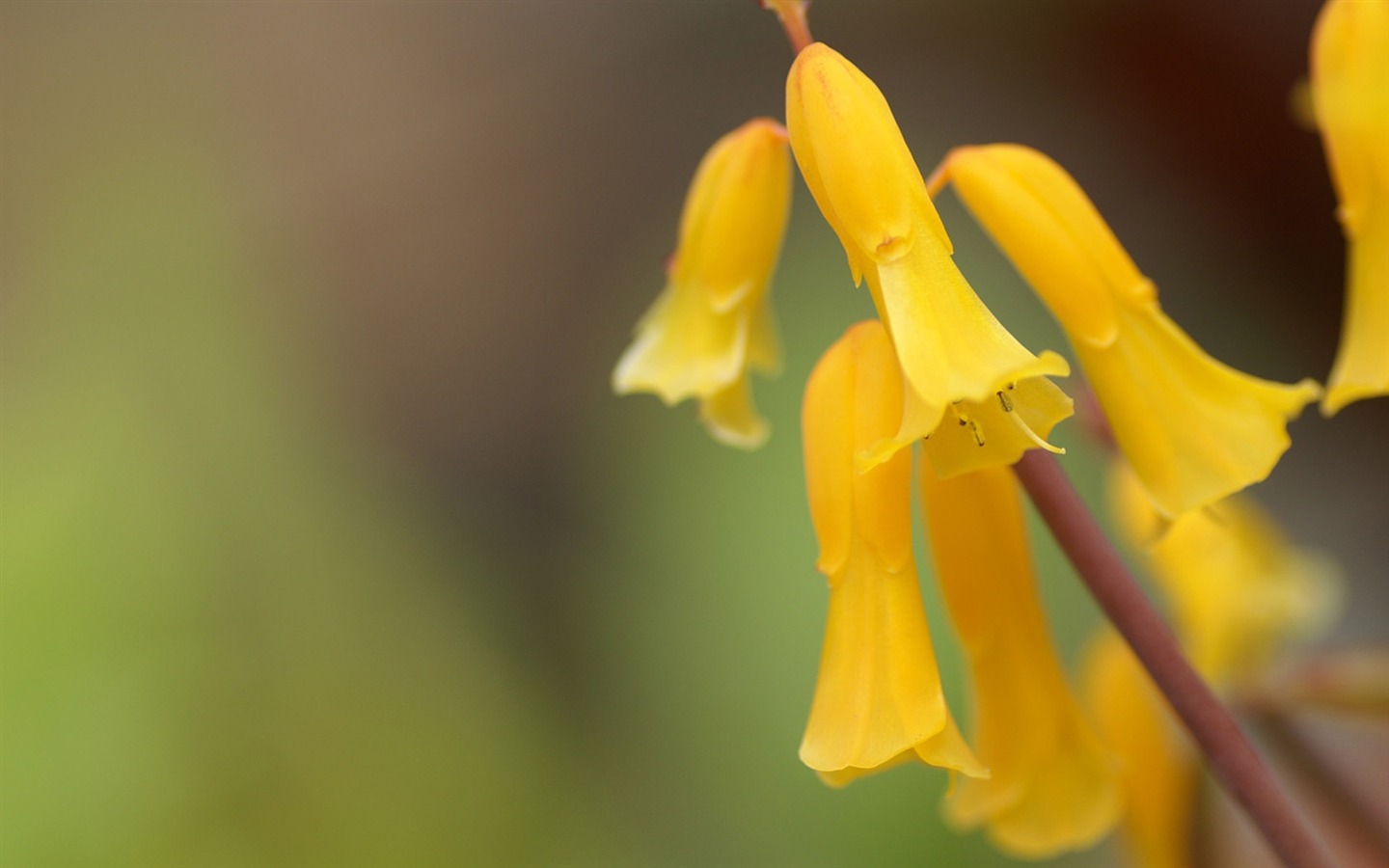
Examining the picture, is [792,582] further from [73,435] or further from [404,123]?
[404,123]

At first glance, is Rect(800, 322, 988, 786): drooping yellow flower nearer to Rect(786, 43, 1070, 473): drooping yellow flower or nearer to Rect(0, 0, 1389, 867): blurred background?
Rect(786, 43, 1070, 473): drooping yellow flower

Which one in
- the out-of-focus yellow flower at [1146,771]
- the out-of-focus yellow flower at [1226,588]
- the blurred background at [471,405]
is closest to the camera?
the out-of-focus yellow flower at [1146,771]

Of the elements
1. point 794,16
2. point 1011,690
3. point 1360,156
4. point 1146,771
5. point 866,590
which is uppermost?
point 794,16

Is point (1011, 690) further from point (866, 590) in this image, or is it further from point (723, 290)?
point (723, 290)

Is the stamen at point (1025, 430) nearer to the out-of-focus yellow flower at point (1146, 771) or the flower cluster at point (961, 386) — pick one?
the flower cluster at point (961, 386)

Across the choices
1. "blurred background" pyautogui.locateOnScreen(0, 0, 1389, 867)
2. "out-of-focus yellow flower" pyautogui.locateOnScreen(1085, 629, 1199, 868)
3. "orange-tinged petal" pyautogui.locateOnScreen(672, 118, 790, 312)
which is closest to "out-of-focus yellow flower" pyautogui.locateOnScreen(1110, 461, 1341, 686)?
"out-of-focus yellow flower" pyautogui.locateOnScreen(1085, 629, 1199, 868)

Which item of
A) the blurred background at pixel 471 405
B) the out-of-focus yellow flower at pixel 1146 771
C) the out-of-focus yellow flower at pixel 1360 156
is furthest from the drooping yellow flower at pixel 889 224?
the blurred background at pixel 471 405

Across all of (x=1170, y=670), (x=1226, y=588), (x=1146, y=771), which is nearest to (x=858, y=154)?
(x=1170, y=670)
